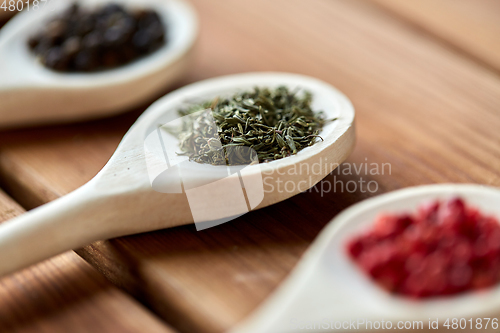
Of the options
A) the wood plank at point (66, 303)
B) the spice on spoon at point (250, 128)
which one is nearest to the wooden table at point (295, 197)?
the wood plank at point (66, 303)

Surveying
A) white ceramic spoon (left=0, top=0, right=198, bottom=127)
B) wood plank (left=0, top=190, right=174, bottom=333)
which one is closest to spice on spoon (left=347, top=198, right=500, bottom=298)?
wood plank (left=0, top=190, right=174, bottom=333)

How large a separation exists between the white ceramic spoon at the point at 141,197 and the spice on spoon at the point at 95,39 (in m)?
0.29

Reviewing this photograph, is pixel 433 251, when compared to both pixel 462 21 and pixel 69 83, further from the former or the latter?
pixel 462 21

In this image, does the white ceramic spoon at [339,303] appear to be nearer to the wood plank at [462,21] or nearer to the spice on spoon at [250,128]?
the spice on spoon at [250,128]

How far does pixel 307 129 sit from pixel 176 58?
0.36m

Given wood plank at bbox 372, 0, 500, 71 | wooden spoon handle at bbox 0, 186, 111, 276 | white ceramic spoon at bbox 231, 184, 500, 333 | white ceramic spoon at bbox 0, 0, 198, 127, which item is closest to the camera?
white ceramic spoon at bbox 231, 184, 500, 333

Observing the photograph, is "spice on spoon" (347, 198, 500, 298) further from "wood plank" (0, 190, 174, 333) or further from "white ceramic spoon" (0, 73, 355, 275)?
"wood plank" (0, 190, 174, 333)

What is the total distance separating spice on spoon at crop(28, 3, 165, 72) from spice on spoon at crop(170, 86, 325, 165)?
25 cm

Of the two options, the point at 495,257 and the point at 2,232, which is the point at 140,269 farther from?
the point at 495,257

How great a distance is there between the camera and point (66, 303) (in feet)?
1.88

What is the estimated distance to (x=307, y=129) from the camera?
701 millimetres

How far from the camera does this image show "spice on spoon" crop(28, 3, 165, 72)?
0.87 m

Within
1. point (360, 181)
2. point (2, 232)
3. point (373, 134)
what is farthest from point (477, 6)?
point (2, 232)

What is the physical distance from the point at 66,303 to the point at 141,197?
17 cm
